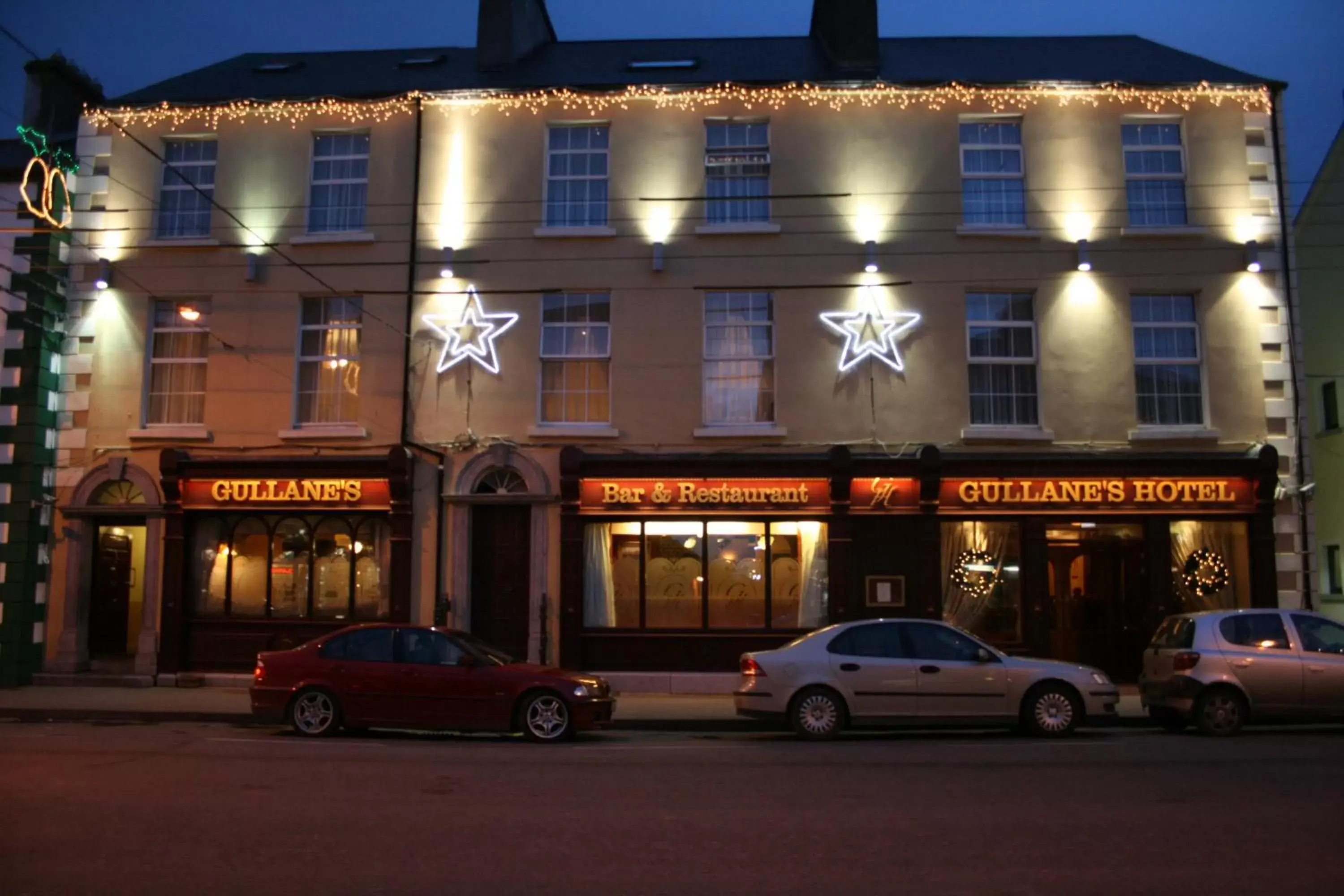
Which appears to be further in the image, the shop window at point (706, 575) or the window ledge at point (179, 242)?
the window ledge at point (179, 242)

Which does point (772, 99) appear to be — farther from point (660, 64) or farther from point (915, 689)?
point (915, 689)

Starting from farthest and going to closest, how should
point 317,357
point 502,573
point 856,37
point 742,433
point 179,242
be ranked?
point 856,37, point 179,242, point 317,357, point 502,573, point 742,433

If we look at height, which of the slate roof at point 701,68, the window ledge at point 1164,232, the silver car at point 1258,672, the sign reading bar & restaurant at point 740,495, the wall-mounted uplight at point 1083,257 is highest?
the slate roof at point 701,68

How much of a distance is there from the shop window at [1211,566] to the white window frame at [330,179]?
1472 centimetres

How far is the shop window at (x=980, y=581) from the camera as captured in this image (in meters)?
18.5

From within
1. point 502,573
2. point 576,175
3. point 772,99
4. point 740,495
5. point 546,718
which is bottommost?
point 546,718

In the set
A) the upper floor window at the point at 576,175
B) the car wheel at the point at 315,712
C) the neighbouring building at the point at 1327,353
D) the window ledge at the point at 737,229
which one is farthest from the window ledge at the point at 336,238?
the neighbouring building at the point at 1327,353

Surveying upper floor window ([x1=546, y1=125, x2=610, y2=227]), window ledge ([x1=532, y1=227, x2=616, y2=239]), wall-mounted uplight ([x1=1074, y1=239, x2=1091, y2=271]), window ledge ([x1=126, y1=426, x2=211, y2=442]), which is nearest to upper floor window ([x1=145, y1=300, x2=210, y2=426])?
window ledge ([x1=126, y1=426, x2=211, y2=442])

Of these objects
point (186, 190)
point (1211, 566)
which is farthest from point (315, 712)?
point (1211, 566)

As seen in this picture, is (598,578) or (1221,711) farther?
(598,578)

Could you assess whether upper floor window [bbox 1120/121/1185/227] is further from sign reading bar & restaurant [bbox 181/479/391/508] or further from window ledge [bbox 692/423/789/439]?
sign reading bar & restaurant [bbox 181/479/391/508]

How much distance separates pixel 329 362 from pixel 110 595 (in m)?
5.66

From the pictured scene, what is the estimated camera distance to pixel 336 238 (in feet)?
63.3

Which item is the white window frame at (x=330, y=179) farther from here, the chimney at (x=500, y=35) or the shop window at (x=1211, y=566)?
the shop window at (x=1211, y=566)
